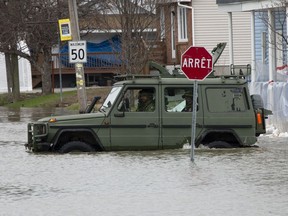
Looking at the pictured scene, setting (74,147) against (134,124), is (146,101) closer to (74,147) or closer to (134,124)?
(134,124)

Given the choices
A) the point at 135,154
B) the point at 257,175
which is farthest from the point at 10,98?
the point at 257,175

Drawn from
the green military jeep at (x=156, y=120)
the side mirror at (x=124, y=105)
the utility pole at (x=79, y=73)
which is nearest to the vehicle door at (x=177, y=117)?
the green military jeep at (x=156, y=120)

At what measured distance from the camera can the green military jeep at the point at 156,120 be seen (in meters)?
18.3

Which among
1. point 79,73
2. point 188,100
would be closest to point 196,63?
point 188,100

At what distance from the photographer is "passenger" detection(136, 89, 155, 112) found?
60.6ft

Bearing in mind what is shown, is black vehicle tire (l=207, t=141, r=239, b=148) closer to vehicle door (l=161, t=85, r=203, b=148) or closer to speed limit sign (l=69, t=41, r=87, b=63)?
vehicle door (l=161, t=85, r=203, b=148)

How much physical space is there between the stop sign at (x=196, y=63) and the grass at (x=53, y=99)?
2432cm

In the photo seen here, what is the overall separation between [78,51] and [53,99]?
18.7m

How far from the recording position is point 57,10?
45.7 m

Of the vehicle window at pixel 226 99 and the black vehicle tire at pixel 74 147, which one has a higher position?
the vehicle window at pixel 226 99

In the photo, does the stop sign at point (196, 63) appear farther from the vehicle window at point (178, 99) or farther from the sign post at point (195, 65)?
the vehicle window at point (178, 99)

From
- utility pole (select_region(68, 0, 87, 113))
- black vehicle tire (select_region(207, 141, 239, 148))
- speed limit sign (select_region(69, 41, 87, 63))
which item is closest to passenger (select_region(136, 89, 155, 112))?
black vehicle tire (select_region(207, 141, 239, 148))

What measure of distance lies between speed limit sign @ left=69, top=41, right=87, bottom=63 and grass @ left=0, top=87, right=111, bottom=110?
1259 cm

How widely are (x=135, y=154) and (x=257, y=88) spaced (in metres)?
10.4
